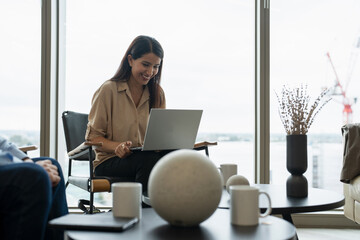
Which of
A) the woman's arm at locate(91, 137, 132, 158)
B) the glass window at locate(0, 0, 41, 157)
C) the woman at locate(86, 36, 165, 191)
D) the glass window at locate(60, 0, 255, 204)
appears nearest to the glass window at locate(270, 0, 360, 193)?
the glass window at locate(60, 0, 255, 204)

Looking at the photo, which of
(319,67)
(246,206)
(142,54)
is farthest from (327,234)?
(246,206)

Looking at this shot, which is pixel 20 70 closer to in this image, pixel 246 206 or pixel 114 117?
pixel 114 117

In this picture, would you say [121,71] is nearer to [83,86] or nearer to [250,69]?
[83,86]

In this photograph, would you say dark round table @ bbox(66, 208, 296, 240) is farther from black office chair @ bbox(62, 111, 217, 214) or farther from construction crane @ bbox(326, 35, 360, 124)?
construction crane @ bbox(326, 35, 360, 124)

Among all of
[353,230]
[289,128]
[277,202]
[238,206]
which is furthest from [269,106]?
[238,206]

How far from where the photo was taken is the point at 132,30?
344 centimetres

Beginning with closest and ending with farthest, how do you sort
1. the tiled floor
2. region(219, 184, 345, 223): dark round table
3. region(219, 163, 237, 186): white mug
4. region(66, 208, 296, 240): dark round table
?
region(66, 208, 296, 240): dark round table → region(219, 184, 345, 223): dark round table → region(219, 163, 237, 186): white mug → the tiled floor

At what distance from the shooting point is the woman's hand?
2152 mm

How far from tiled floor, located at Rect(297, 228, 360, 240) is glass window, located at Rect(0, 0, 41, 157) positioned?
2.16 m

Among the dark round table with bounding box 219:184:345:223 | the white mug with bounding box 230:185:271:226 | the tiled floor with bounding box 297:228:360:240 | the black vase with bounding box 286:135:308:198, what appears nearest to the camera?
the white mug with bounding box 230:185:271:226

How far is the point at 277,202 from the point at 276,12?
2.16 metres

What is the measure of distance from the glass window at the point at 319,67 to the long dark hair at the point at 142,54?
115 cm

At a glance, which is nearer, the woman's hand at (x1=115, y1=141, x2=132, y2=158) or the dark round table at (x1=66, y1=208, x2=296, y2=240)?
the dark round table at (x1=66, y1=208, x2=296, y2=240)

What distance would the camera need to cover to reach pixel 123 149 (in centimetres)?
215
